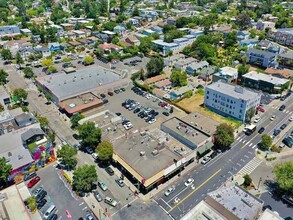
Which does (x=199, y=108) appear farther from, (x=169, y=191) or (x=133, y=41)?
(x=133, y=41)

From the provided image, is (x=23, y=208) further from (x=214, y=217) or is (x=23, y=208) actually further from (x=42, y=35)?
(x=42, y=35)

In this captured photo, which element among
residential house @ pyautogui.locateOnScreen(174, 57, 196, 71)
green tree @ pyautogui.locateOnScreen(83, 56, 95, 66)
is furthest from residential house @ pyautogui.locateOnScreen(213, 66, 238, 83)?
green tree @ pyautogui.locateOnScreen(83, 56, 95, 66)

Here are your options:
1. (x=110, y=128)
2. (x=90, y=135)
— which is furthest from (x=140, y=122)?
(x=90, y=135)

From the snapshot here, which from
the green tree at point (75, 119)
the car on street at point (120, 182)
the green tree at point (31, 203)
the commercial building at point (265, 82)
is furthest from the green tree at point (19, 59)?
the commercial building at point (265, 82)

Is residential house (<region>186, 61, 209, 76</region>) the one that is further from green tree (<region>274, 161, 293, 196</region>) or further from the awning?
green tree (<region>274, 161, 293, 196</region>)

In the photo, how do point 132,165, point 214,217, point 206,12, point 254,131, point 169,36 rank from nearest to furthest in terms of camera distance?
point 214,217 < point 132,165 < point 254,131 < point 169,36 < point 206,12

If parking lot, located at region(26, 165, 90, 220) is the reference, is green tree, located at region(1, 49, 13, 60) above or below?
above
